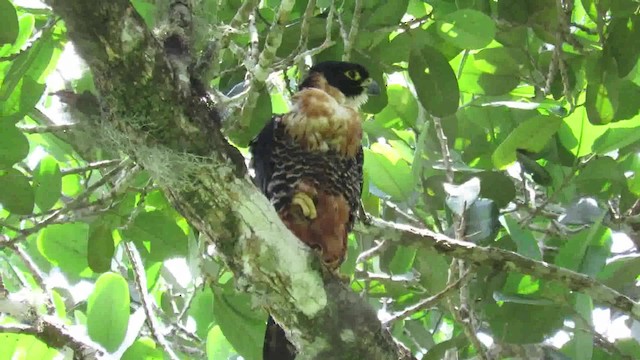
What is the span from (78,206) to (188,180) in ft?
2.39

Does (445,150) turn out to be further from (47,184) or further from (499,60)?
(47,184)

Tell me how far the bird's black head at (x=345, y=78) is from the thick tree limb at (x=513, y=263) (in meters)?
0.52

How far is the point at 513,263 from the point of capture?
2.24 metres

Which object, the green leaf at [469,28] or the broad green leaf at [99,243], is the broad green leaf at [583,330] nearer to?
the green leaf at [469,28]

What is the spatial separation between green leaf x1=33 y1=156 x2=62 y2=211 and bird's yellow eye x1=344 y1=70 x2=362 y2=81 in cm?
96

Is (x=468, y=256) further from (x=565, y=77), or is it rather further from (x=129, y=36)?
(x=129, y=36)

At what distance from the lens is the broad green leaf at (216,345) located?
9.24 feet

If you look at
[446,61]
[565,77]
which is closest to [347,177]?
[446,61]

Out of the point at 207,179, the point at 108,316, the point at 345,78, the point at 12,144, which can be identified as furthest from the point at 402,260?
the point at 12,144

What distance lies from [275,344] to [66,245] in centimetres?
78

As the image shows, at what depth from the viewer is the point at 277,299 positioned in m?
1.90

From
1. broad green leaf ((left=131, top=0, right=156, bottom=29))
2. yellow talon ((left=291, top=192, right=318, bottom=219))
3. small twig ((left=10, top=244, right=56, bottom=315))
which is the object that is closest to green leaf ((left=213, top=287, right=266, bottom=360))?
yellow talon ((left=291, top=192, right=318, bottom=219))

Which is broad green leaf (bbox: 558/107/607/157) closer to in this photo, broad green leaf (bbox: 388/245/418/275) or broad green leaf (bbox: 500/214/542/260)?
broad green leaf (bbox: 500/214/542/260)

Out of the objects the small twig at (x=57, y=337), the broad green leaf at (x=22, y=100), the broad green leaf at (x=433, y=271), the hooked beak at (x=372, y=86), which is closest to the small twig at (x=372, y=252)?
the broad green leaf at (x=433, y=271)
